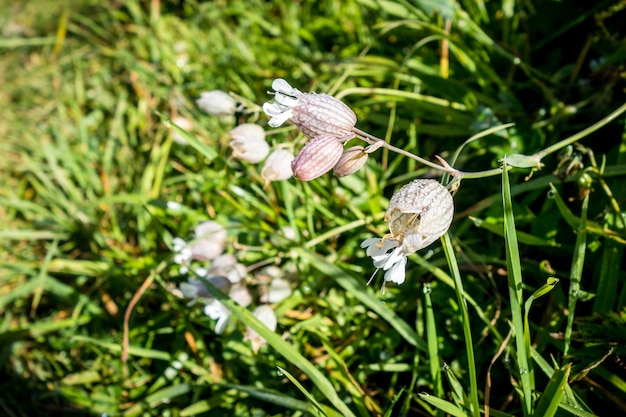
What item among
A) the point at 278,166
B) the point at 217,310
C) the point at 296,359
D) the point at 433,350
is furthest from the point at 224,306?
the point at 433,350

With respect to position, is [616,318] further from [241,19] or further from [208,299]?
[241,19]

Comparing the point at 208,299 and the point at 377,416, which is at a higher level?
the point at 208,299

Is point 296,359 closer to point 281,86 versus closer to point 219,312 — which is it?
point 219,312

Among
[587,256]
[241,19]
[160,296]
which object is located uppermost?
[241,19]

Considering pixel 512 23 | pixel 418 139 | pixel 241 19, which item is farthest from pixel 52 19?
pixel 512 23

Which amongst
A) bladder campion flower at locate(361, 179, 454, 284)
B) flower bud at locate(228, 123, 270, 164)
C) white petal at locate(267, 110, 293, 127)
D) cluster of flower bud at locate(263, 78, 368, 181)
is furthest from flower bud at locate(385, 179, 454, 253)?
flower bud at locate(228, 123, 270, 164)

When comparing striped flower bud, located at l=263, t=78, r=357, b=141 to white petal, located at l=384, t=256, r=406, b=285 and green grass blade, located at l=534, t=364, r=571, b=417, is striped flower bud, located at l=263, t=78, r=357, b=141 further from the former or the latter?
green grass blade, located at l=534, t=364, r=571, b=417
